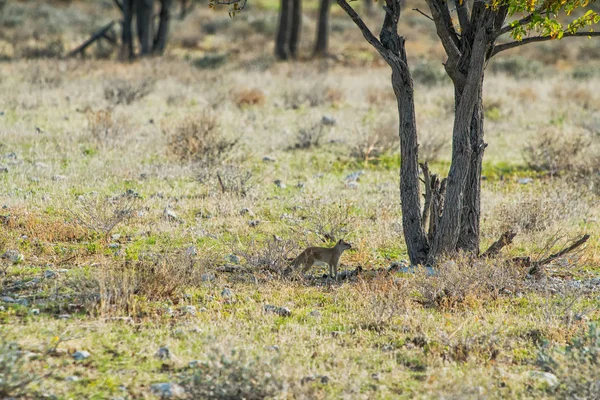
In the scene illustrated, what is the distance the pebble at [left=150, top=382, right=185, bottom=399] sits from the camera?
4898 millimetres

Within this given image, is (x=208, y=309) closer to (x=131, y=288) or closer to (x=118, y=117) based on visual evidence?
(x=131, y=288)

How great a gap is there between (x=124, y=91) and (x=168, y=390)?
1441 centimetres

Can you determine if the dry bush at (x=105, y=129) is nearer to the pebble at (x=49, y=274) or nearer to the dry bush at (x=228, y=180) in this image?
the dry bush at (x=228, y=180)

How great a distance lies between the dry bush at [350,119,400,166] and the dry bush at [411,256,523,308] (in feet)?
21.1

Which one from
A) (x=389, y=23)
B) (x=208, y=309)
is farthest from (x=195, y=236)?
(x=389, y=23)

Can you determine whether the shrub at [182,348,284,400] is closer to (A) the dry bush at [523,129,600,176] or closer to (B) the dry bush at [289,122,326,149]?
(A) the dry bush at [523,129,600,176]

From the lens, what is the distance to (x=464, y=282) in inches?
275

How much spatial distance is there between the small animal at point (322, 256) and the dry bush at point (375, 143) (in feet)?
20.1

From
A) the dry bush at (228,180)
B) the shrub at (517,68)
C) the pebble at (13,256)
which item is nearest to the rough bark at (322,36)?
the shrub at (517,68)

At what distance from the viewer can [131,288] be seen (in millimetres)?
6320

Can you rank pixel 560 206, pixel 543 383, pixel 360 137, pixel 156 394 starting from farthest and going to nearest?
pixel 360 137 → pixel 560 206 → pixel 543 383 → pixel 156 394

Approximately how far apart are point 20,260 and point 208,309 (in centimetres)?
232

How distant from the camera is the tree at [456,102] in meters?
7.41

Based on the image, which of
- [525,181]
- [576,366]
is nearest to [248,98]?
[525,181]
